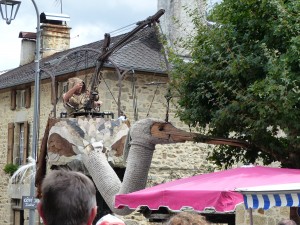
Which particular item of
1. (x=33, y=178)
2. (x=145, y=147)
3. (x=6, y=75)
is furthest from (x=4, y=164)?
(x=145, y=147)

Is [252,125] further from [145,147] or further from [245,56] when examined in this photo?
[145,147]

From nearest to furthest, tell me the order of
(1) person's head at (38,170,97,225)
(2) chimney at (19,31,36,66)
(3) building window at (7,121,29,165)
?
(1) person's head at (38,170,97,225) < (3) building window at (7,121,29,165) < (2) chimney at (19,31,36,66)

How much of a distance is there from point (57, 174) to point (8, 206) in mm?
27837

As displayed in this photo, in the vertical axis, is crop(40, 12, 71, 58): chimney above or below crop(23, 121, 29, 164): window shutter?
above

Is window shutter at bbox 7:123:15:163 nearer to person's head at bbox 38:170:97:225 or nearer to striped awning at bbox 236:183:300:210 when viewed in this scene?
striped awning at bbox 236:183:300:210

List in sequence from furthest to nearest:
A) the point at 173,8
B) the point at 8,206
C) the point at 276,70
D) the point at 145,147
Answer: the point at 8,206 < the point at 173,8 < the point at 145,147 < the point at 276,70

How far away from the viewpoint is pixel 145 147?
13070 mm

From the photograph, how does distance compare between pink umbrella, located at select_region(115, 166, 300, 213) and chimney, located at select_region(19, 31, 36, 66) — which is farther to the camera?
chimney, located at select_region(19, 31, 36, 66)

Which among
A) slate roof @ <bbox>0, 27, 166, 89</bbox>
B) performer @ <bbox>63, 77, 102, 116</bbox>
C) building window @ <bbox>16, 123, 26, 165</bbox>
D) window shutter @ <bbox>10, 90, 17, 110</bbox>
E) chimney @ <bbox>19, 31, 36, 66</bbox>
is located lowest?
building window @ <bbox>16, 123, 26, 165</bbox>

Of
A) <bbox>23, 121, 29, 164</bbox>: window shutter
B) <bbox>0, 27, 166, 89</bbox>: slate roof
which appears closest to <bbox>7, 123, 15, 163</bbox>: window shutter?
<bbox>23, 121, 29, 164</bbox>: window shutter

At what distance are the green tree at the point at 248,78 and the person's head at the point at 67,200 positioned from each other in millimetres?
7369

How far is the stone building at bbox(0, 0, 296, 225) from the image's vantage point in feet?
83.1

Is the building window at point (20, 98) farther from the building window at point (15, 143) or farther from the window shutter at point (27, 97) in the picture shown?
the building window at point (15, 143)

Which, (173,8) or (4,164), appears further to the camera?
(4,164)
